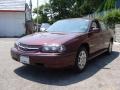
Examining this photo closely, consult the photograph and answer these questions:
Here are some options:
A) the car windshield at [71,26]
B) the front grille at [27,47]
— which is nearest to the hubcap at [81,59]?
the car windshield at [71,26]

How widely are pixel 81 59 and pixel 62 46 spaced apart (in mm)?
988

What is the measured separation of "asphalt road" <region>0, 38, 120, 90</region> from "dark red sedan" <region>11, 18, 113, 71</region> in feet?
1.20

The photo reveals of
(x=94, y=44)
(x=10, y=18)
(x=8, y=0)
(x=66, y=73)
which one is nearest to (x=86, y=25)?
(x=94, y=44)

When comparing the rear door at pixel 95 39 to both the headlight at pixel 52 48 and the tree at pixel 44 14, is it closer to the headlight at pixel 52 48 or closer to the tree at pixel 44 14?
the headlight at pixel 52 48

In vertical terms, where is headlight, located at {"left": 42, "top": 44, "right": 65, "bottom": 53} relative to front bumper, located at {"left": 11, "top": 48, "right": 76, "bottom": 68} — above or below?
above

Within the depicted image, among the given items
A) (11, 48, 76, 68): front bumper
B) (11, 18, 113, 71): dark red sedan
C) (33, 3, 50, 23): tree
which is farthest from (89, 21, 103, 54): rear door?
(33, 3, 50, 23): tree

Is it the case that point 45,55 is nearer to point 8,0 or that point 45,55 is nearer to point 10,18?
point 10,18

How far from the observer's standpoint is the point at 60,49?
6797 millimetres

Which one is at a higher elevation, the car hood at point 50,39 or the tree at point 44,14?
the car hood at point 50,39

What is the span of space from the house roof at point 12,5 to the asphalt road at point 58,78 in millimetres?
18287

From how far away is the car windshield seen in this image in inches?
327

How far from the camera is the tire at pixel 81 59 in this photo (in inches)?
291

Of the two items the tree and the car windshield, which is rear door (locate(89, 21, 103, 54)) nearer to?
the car windshield

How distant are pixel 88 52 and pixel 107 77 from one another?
117cm
